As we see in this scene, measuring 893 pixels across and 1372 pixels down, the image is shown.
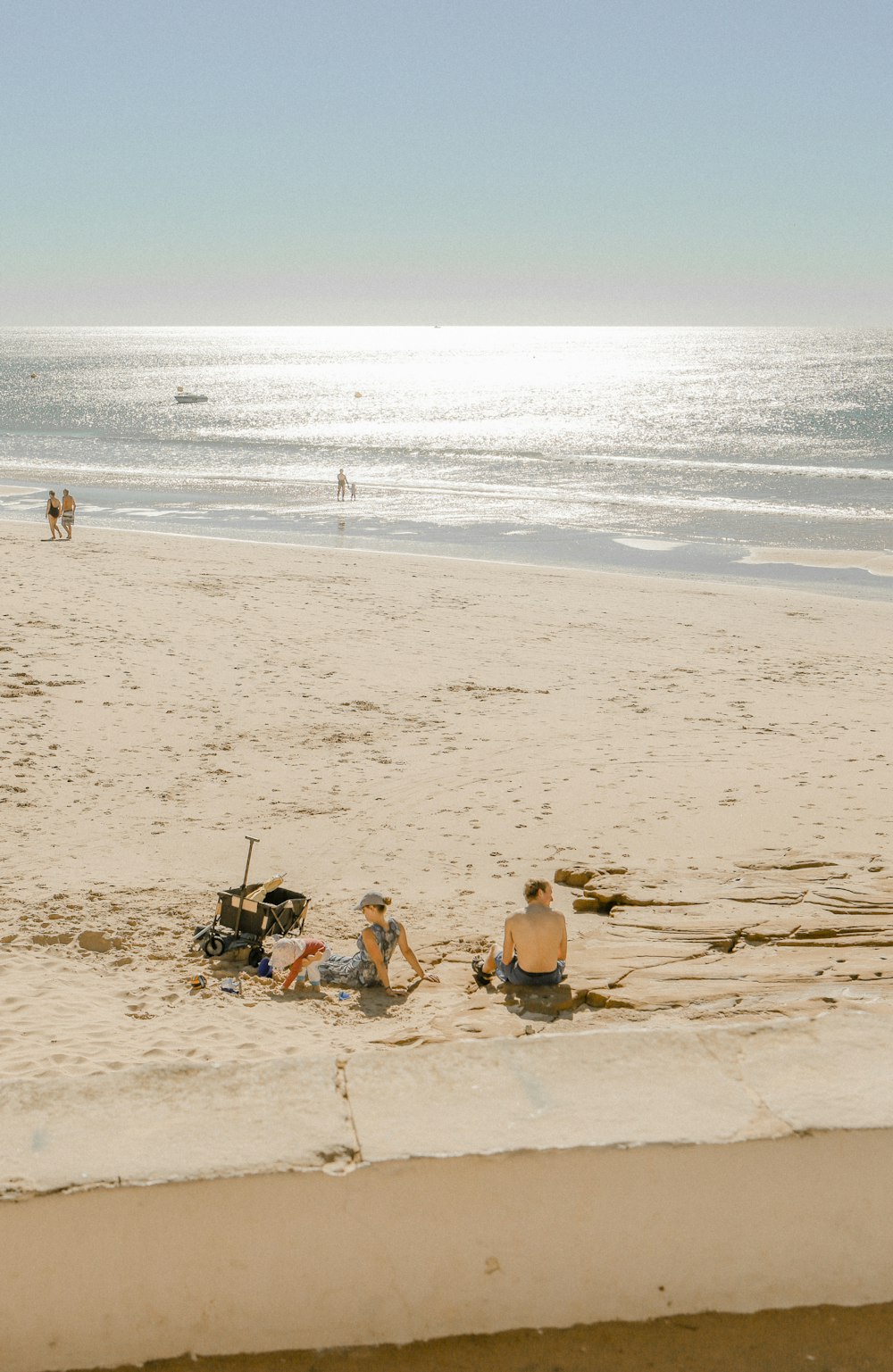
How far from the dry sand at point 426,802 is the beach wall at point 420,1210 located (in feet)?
10.1

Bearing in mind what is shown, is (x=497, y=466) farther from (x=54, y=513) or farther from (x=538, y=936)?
(x=538, y=936)

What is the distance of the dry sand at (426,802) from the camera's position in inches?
246

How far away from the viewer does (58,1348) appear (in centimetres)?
220

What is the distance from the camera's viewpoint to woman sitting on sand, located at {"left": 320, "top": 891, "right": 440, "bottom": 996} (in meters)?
6.49

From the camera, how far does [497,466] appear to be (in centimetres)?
5072

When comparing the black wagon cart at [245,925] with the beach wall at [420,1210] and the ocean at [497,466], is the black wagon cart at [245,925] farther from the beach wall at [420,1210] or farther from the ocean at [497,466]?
the ocean at [497,466]

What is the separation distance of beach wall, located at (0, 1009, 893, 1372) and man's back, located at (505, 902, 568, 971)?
12.5 feet

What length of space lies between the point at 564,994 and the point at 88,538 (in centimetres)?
2215

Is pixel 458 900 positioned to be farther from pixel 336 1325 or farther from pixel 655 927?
pixel 336 1325

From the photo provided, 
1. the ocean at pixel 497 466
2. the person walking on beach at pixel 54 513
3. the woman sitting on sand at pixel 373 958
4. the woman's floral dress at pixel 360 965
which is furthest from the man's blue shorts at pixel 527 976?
the person walking on beach at pixel 54 513

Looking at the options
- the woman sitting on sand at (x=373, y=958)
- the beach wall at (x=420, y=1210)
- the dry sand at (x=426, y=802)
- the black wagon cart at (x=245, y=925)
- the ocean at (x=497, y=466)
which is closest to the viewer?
the beach wall at (x=420, y=1210)

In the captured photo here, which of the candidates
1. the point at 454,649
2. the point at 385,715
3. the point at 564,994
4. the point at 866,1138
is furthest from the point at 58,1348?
the point at 454,649

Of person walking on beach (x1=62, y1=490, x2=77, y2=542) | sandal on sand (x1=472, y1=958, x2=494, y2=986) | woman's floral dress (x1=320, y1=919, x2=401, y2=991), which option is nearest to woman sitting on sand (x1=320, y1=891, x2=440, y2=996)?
woman's floral dress (x1=320, y1=919, x2=401, y2=991)

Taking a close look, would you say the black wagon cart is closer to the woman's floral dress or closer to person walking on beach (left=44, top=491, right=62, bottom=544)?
the woman's floral dress
